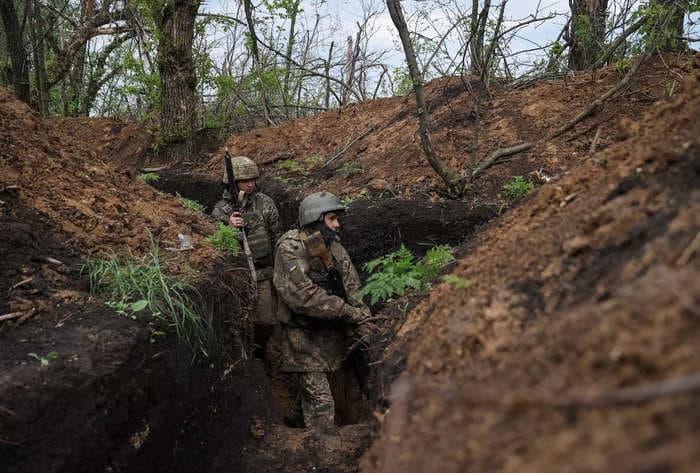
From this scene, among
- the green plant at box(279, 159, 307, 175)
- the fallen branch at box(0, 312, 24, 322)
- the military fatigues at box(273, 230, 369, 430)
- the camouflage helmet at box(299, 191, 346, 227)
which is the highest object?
the green plant at box(279, 159, 307, 175)

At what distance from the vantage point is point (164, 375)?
3902 millimetres

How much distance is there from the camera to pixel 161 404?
12.6ft

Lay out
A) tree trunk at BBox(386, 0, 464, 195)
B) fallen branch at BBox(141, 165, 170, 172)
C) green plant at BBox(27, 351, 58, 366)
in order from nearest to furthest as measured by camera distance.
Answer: green plant at BBox(27, 351, 58, 366) < tree trunk at BBox(386, 0, 464, 195) < fallen branch at BBox(141, 165, 170, 172)

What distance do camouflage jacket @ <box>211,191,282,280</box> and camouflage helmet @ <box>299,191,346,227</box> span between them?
58.2 inches

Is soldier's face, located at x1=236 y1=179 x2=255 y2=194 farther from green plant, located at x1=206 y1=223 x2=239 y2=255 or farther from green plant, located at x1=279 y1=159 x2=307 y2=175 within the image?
green plant, located at x1=279 y1=159 x2=307 y2=175

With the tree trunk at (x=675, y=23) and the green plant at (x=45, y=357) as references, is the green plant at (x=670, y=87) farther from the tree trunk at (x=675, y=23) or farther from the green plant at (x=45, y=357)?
the green plant at (x=45, y=357)

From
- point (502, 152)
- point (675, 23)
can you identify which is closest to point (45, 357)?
point (502, 152)

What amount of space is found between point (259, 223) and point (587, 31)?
515 cm

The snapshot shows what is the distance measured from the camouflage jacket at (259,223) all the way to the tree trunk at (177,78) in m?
4.42

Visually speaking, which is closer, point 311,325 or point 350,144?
point 311,325

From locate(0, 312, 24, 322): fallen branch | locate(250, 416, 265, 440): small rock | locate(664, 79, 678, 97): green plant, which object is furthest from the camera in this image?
locate(664, 79, 678, 97): green plant

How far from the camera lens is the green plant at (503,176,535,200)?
21.7 ft

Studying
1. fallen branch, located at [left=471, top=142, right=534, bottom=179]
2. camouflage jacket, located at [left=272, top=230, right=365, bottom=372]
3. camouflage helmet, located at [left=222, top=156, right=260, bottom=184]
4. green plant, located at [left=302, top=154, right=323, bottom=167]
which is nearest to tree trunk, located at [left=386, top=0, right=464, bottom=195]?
fallen branch, located at [left=471, top=142, right=534, bottom=179]

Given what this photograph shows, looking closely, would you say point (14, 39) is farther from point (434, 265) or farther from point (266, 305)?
point (434, 265)
